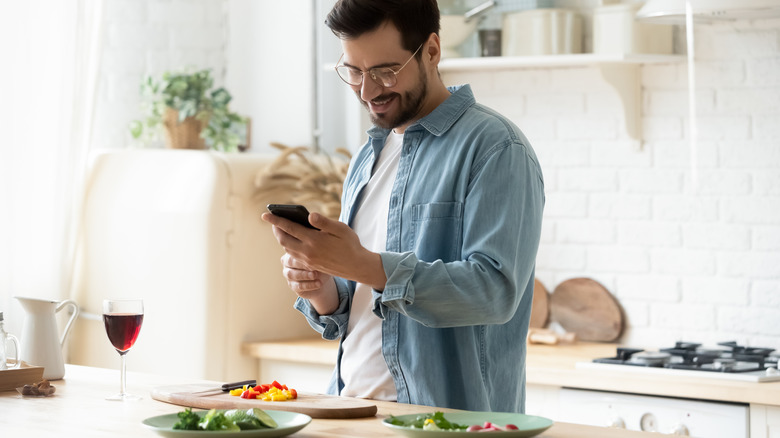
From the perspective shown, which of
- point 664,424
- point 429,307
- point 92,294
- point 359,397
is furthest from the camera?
point 92,294

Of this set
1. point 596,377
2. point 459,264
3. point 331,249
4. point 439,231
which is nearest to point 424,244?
point 439,231

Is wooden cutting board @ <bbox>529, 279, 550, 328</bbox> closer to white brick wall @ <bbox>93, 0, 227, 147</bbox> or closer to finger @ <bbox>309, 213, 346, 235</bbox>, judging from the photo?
white brick wall @ <bbox>93, 0, 227, 147</bbox>

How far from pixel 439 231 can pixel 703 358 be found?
4.61 ft

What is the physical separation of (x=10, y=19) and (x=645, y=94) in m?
2.18

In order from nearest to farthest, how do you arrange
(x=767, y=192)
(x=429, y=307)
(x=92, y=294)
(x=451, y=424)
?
(x=451, y=424) → (x=429, y=307) → (x=767, y=192) → (x=92, y=294)

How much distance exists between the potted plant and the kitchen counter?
1775 mm

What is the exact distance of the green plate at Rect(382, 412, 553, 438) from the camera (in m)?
1.52

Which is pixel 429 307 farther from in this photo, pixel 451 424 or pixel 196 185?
pixel 196 185

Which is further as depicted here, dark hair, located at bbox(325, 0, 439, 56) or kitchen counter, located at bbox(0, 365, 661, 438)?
dark hair, located at bbox(325, 0, 439, 56)

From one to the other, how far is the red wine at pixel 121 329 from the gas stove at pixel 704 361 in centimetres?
150

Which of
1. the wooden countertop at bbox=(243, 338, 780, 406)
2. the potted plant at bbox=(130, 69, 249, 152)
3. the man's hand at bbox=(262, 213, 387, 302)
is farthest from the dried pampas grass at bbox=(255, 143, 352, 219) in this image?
the man's hand at bbox=(262, 213, 387, 302)

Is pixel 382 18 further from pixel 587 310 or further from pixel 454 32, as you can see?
pixel 587 310

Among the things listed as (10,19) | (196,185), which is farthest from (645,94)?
(10,19)

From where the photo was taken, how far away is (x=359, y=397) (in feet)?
6.92
